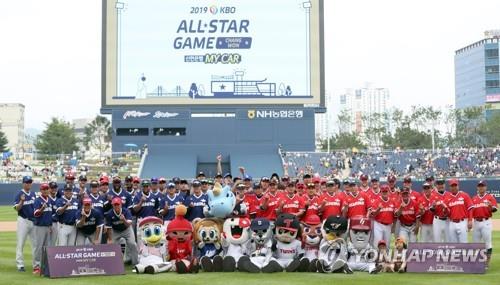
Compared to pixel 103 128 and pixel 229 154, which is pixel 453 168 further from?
pixel 103 128

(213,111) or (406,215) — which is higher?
(213,111)

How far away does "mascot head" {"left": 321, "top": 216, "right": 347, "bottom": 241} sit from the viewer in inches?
505

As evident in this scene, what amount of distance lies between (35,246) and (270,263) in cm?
443

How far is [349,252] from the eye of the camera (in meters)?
12.9

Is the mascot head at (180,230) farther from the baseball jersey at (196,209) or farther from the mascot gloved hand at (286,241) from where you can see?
the mascot gloved hand at (286,241)

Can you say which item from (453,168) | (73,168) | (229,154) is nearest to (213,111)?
(229,154)

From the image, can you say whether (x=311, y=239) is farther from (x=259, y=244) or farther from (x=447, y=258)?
(x=447, y=258)

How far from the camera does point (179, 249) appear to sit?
13000 millimetres

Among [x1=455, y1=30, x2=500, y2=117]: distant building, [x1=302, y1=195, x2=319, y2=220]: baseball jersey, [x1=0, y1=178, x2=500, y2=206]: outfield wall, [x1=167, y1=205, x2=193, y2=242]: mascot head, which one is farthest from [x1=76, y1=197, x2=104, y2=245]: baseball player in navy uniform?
[x1=455, y1=30, x2=500, y2=117]: distant building

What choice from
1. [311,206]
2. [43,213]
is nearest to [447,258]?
[311,206]

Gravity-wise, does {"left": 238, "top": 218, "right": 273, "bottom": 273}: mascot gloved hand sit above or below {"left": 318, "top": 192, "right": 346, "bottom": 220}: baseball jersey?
below

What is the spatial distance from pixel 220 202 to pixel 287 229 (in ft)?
4.54

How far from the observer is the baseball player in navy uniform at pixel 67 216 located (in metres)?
12.9

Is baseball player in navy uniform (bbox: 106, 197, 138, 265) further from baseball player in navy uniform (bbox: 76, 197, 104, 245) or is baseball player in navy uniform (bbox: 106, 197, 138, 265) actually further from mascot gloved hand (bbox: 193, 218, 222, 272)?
mascot gloved hand (bbox: 193, 218, 222, 272)
